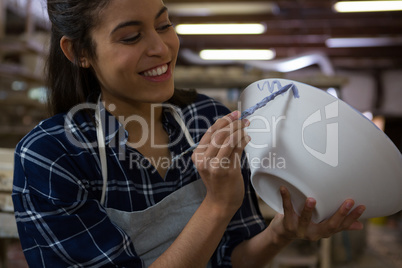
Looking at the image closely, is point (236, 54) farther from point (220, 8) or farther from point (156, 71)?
point (156, 71)

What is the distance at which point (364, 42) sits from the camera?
8.58m

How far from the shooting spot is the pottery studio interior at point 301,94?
2.39ft

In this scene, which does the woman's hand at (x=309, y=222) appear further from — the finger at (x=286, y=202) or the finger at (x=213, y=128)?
the finger at (x=213, y=128)

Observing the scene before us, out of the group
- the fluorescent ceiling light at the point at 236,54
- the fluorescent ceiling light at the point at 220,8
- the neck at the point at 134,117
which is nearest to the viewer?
the neck at the point at 134,117

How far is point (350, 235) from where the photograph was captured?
289cm

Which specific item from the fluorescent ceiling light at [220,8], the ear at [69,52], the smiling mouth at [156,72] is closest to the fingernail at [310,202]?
the smiling mouth at [156,72]

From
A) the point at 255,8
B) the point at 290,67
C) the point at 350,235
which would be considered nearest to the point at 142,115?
the point at 350,235

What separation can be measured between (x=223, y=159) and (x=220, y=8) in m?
4.97

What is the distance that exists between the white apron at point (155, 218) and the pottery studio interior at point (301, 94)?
0.18 meters

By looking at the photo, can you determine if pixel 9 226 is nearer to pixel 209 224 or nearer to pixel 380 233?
pixel 209 224

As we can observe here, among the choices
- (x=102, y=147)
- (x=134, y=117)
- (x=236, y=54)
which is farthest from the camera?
(x=236, y=54)

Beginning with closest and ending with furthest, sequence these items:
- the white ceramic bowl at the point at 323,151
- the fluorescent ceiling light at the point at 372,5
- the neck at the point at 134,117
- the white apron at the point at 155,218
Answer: the white ceramic bowl at the point at 323,151, the white apron at the point at 155,218, the neck at the point at 134,117, the fluorescent ceiling light at the point at 372,5

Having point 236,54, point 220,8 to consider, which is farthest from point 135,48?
point 236,54

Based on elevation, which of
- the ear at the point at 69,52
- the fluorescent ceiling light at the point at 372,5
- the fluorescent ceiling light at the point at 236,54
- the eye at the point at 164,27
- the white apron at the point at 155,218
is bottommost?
the white apron at the point at 155,218
